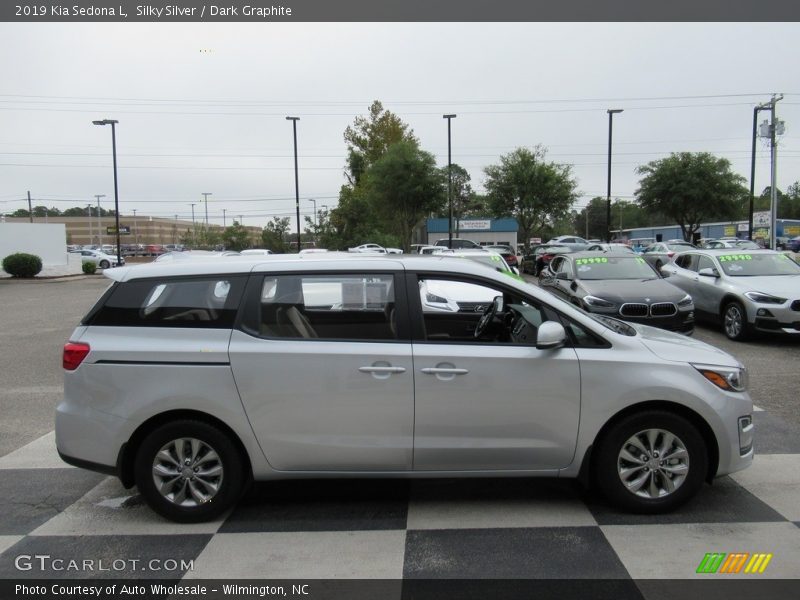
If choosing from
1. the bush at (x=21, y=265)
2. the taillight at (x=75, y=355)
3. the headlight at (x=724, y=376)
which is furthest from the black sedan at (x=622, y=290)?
the bush at (x=21, y=265)

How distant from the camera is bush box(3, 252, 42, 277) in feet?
97.0

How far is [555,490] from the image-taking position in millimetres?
4332

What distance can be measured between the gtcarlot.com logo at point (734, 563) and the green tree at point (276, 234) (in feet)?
160

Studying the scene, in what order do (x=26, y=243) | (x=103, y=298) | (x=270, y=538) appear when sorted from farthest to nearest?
1. (x=26, y=243)
2. (x=103, y=298)
3. (x=270, y=538)

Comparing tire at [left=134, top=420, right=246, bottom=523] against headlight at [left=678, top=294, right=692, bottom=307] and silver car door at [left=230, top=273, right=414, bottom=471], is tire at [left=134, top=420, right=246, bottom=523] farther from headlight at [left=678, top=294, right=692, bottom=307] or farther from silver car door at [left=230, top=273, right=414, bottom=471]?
headlight at [left=678, top=294, right=692, bottom=307]

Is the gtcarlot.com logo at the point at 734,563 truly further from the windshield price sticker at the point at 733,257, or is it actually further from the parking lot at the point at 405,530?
the windshield price sticker at the point at 733,257

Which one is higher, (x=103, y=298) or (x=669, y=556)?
(x=103, y=298)

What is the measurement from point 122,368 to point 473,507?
2.50 metres

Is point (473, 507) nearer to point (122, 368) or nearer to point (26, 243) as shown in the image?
point (122, 368)

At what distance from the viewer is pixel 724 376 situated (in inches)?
154

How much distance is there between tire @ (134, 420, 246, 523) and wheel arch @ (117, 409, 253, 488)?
40mm

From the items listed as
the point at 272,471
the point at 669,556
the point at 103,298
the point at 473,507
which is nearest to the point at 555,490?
the point at 473,507

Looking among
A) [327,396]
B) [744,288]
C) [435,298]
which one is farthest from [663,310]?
[327,396]

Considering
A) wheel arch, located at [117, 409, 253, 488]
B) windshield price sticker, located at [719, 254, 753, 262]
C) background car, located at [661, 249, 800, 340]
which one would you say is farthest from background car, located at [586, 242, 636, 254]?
wheel arch, located at [117, 409, 253, 488]
